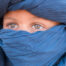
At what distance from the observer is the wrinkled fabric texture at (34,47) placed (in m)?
1.20

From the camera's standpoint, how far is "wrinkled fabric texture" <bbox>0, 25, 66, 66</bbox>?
1.20m

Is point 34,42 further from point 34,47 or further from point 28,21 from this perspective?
point 28,21

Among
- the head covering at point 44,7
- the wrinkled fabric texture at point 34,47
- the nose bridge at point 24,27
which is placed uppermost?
the head covering at point 44,7

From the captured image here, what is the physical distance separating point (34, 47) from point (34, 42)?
0.04m

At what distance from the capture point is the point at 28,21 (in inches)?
51.4

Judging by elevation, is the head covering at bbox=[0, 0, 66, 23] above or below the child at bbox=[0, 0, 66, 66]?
above

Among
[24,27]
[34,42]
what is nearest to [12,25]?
[24,27]

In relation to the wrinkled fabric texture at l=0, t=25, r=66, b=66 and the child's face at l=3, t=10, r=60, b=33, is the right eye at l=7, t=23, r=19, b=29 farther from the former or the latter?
the wrinkled fabric texture at l=0, t=25, r=66, b=66

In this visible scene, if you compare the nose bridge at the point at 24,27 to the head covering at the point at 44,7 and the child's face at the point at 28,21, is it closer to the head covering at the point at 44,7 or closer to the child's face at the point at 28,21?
the child's face at the point at 28,21

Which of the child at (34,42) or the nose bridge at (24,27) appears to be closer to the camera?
the child at (34,42)

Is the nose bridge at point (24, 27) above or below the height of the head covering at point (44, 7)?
below

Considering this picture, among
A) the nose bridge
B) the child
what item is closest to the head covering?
the child

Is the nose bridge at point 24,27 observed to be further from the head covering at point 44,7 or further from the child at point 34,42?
the head covering at point 44,7

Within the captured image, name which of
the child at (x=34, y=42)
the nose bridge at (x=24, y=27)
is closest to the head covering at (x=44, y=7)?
the child at (x=34, y=42)
